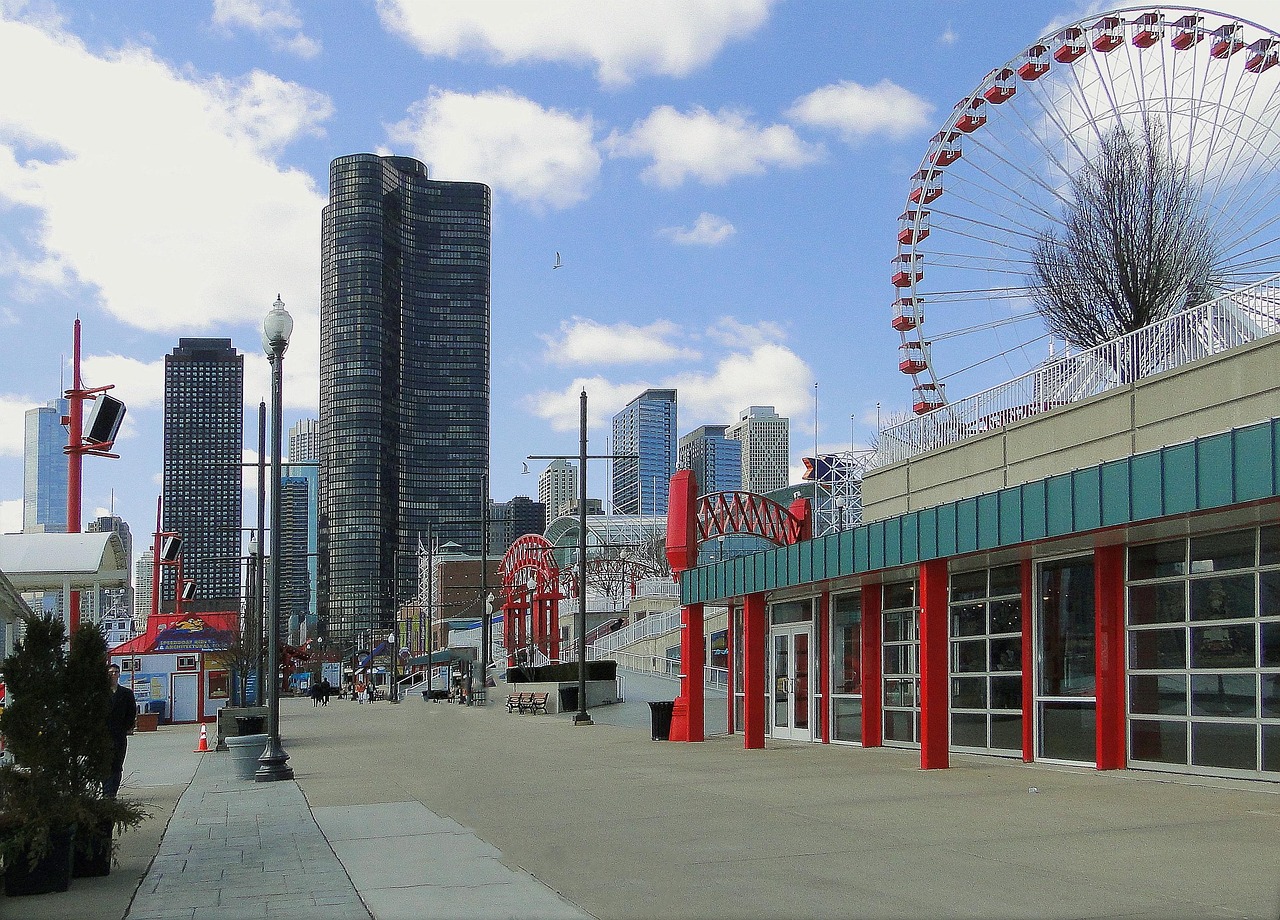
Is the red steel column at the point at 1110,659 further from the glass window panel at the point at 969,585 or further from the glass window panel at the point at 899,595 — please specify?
the glass window panel at the point at 899,595

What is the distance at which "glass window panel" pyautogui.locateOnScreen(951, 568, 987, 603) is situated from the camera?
21.8 m

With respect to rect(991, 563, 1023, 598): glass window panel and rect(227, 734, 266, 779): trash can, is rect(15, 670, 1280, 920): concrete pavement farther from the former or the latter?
rect(991, 563, 1023, 598): glass window panel

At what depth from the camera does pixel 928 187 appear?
118 feet

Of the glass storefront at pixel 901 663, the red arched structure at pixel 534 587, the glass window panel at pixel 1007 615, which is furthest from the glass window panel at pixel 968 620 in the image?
the red arched structure at pixel 534 587

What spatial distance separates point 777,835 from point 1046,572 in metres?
9.06

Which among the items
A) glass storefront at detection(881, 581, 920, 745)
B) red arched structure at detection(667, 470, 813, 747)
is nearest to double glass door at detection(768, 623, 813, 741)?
red arched structure at detection(667, 470, 813, 747)

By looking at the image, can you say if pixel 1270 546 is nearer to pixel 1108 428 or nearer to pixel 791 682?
pixel 1108 428

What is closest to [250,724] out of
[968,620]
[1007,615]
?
[968,620]

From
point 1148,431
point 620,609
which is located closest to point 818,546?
point 1148,431

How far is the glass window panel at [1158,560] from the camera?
17.0m

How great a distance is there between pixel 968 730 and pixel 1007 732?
130 cm

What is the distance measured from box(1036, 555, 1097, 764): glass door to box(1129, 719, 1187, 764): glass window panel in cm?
75

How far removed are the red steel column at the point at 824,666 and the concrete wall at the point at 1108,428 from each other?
2624 millimetres

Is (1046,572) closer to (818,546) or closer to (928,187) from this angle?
(818,546)
